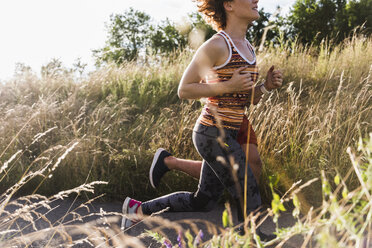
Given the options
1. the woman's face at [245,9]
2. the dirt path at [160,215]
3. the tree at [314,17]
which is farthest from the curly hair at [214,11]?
the tree at [314,17]

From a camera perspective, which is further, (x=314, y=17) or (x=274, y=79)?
(x=314, y=17)

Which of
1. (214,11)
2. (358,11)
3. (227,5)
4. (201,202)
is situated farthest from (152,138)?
(358,11)

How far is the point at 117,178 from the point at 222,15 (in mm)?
2195

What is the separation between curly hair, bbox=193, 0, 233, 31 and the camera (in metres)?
2.75

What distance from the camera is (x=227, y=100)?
2.57m

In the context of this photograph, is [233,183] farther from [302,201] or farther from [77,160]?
[77,160]

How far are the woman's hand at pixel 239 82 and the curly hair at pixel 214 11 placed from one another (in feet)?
1.75

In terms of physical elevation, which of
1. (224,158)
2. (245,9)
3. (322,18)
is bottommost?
(224,158)

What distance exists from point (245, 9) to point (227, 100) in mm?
624

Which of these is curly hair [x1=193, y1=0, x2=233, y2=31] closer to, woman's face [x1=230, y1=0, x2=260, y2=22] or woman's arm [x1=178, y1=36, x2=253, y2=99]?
woman's face [x1=230, y1=0, x2=260, y2=22]

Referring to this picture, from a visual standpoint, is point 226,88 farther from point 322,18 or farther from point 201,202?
point 322,18

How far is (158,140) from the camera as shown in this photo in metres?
4.64

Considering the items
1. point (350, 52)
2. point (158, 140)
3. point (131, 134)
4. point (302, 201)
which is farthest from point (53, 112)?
point (350, 52)

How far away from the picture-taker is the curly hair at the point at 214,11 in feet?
9.02
